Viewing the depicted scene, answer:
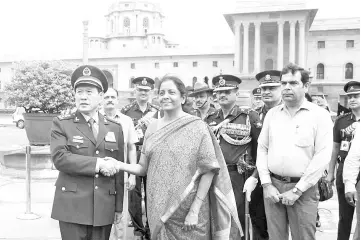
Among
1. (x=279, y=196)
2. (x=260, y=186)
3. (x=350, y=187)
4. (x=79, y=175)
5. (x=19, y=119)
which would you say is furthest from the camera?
(x=19, y=119)

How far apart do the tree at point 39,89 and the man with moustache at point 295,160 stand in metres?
8.83

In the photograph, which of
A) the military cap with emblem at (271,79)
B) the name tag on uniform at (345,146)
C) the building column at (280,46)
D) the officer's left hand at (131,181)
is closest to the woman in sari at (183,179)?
the officer's left hand at (131,181)

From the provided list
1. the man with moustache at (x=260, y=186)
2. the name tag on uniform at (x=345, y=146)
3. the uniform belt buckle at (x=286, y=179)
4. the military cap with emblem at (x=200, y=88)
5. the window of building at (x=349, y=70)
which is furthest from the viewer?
the window of building at (x=349, y=70)

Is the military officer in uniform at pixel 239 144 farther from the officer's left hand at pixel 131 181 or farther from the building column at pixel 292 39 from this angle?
the building column at pixel 292 39

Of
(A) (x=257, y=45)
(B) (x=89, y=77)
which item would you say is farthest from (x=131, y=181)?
(A) (x=257, y=45)

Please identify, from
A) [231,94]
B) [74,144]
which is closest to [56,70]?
[231,94]

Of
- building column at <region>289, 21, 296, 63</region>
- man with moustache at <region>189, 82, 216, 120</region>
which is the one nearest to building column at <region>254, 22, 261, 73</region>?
building column at <region>289, 21, 296, 63</region>

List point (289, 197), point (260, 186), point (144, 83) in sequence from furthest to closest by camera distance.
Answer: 1. point (144, 83)
2. point (260, 186)
3. point (289, 197)

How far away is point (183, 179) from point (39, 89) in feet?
30.4

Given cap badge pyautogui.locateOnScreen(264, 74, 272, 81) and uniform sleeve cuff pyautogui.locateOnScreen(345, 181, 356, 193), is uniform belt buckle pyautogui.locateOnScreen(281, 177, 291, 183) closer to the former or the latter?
uniform sleeve cuff pyautogui.locateOnScreen(345, 181, 356, 193)

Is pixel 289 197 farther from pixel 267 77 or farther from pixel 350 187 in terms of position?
pixel 267 77

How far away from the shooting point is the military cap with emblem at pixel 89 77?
331 cm

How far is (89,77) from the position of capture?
334 centimetres

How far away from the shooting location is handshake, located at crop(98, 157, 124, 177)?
3.10m
